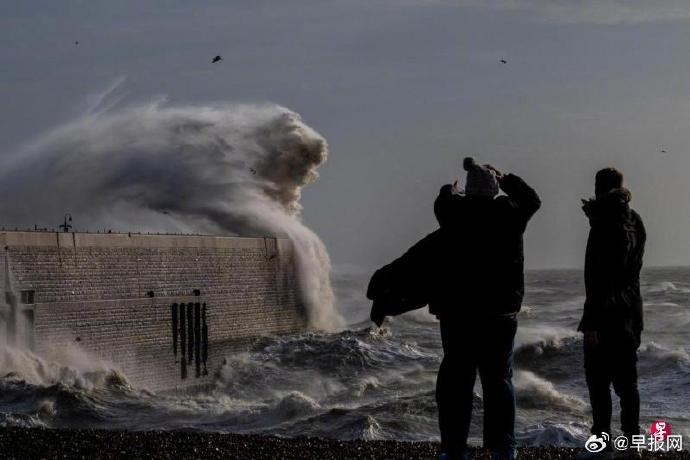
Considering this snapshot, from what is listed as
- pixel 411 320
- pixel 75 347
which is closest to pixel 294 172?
pixel 411 320

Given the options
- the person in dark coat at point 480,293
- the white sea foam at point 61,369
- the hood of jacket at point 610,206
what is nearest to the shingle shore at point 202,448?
the hood of jacket at point 610,206

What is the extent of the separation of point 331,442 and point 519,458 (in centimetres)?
228

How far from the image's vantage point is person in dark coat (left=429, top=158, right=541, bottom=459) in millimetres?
6383

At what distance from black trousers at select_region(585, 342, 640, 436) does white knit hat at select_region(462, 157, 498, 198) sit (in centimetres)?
133

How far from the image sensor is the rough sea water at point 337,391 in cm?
1725

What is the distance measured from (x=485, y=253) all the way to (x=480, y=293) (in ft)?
0.70

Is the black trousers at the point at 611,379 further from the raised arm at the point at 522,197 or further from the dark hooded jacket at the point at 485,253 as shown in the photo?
the raised arm at the point at 522,197

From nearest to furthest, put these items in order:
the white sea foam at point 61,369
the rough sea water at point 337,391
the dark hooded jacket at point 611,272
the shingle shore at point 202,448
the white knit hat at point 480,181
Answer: the white knit hat at point 480,181 → the dark hooded jacket at point 611,272 → the shingle shore at point 202,448 → the rough sea water at point 337,391 → the white sea foam at point 61,369

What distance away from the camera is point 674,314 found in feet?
171

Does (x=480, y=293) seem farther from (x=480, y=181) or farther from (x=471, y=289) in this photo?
(x=480, y=181)

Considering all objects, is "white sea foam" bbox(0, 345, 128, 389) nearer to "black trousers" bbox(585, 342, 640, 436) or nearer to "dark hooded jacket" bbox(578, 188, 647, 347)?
"black trousers" bbox(585, 342, 640, 436)

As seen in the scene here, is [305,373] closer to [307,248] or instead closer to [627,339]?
[307,248]

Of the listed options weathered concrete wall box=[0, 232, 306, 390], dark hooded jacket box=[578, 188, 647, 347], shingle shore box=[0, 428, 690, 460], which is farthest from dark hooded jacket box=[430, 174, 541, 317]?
weathered concrete wall box=[0, 232, 306, 390]

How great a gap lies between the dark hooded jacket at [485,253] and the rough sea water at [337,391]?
749 centimetres
